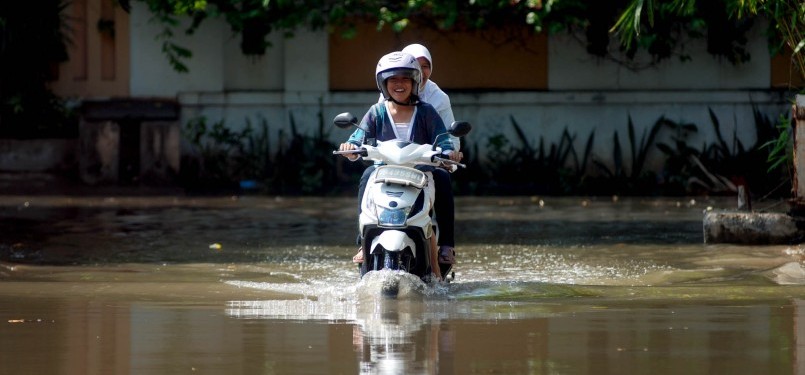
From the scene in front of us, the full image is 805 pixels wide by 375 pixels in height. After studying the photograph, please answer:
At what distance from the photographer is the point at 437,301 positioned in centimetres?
816

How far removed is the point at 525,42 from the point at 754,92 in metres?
2.99

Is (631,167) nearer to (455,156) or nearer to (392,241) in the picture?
(455,156)

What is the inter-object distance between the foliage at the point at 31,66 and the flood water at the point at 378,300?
14.3ft

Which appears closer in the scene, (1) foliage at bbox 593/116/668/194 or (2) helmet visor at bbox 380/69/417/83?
(2) helmet visor at bbox 380/69/417/83

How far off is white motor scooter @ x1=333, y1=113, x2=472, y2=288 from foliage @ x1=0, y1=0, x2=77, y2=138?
35.3 feet

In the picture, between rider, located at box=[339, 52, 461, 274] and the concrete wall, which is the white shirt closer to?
rider, located at box=[339, 52, 461, 274]

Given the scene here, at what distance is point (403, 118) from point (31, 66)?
10617mm

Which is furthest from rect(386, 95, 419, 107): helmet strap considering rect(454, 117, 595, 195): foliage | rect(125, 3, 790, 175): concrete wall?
rect(125, 3, 790, 175): concrete wall

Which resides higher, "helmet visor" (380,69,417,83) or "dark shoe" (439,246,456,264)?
"helmet visor" (380,69,417,83)

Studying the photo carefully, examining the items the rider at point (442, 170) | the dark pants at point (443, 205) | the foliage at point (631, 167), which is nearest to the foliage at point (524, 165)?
the foliage at point (631, 167)

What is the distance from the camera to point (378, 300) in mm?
8156

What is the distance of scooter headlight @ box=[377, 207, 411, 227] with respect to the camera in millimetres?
8094

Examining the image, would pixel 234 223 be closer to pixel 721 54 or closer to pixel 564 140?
pixel 564 140

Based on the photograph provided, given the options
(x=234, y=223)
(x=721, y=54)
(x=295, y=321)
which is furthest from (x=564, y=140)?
(x=295, y=321)
